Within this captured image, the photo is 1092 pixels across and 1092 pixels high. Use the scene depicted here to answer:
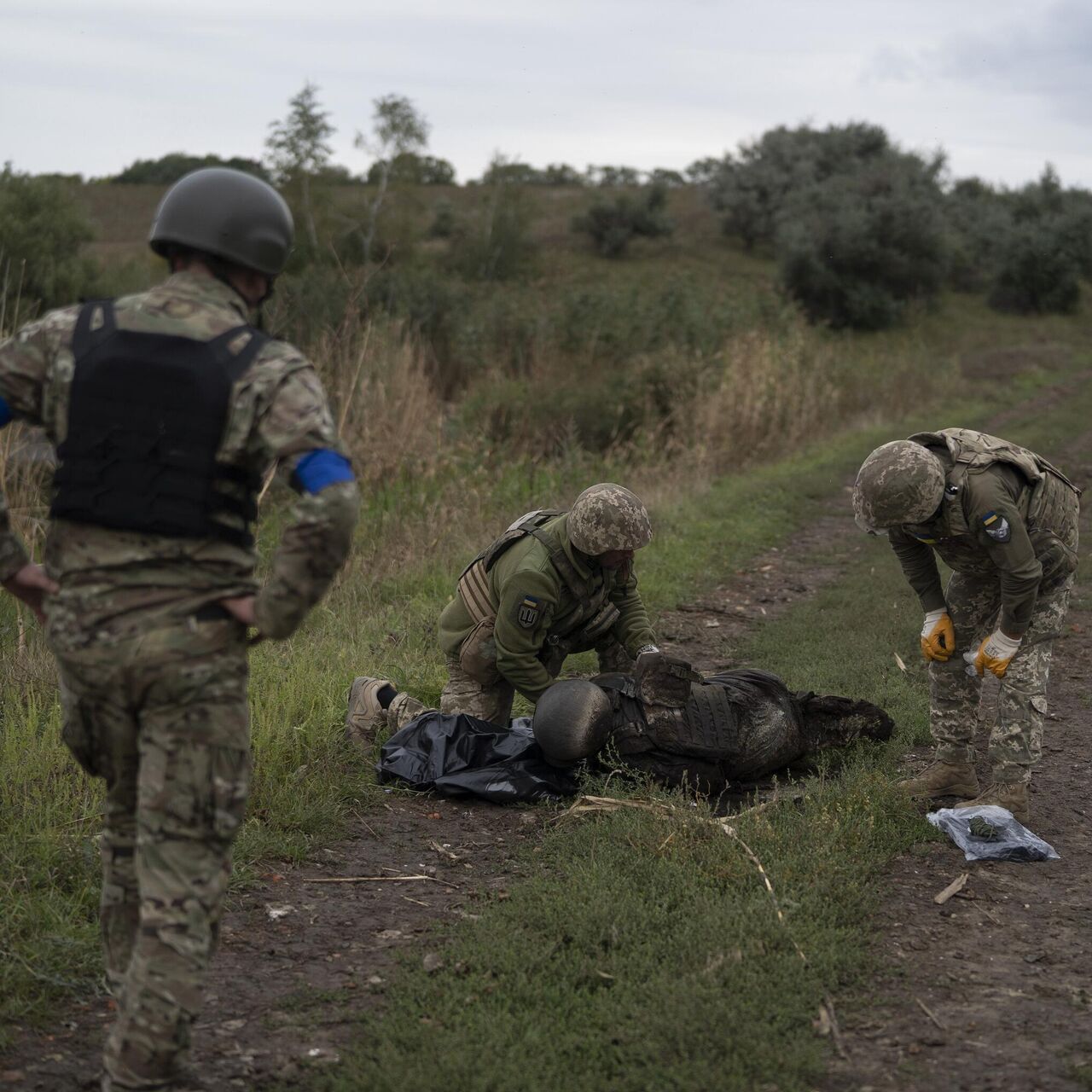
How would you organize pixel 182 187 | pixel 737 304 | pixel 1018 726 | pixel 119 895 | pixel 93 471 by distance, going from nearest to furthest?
pixel 93 471
pixel 182 187
pixel 119 895
pixel 1018 726
pixel 737 304

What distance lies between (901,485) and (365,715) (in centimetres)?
275

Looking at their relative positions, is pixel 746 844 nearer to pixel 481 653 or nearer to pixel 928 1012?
pixel 928 1012

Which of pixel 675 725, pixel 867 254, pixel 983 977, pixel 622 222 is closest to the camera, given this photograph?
pixel 983 977

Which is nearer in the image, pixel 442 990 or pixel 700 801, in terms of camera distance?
pixel 442 990

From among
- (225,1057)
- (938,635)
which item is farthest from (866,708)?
(225,1057)

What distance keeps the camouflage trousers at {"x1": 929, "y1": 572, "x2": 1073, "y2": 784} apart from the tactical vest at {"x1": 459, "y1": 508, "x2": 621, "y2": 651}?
158 cm

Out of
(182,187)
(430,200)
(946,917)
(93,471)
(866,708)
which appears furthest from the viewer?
(430,200)

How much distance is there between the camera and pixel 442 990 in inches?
142

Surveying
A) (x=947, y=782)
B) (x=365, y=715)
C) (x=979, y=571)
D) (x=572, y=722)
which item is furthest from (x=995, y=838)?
(x=365, y=715)

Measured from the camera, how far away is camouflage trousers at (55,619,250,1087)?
2.71 metres

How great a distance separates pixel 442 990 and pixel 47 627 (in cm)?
163

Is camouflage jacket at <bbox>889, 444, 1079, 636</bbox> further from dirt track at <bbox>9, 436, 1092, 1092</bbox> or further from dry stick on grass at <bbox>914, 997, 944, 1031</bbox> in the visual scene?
dry stick on grass at <bbox>914, 997, 944, 1031</bbox>

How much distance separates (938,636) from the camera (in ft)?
16.8

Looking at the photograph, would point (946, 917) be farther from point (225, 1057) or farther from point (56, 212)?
point (56, 212)
